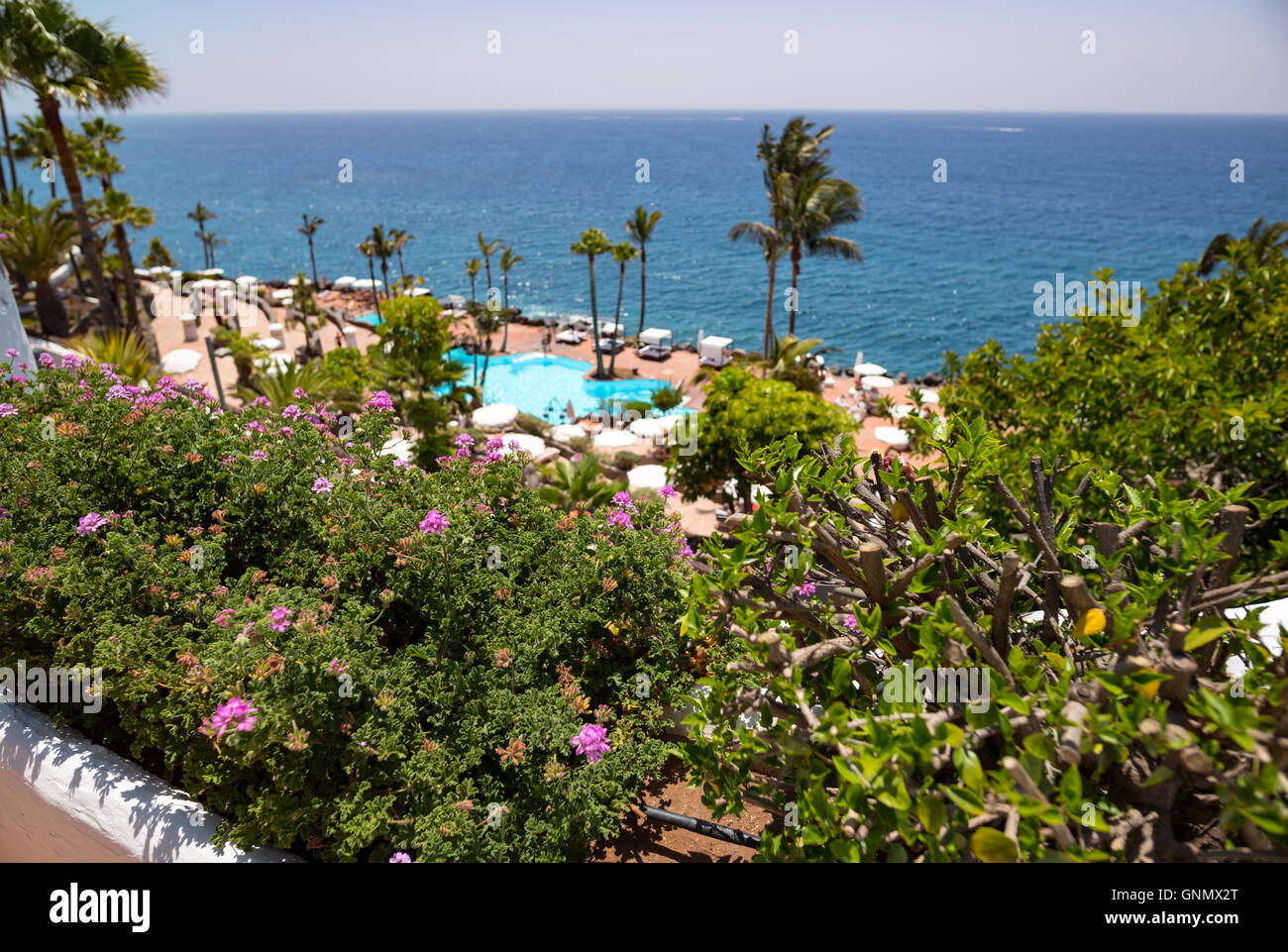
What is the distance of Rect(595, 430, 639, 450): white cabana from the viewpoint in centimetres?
2425

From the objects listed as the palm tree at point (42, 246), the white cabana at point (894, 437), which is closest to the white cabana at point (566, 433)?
the white cabana at point (894, 437)

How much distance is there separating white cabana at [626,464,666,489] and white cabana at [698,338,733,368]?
734 inches

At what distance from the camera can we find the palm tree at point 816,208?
30.9m

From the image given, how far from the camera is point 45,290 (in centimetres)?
2412

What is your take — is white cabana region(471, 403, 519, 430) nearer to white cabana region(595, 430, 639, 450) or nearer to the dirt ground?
white cabana region(595, 430, 639, 450)

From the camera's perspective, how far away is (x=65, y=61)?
16141 millimetres

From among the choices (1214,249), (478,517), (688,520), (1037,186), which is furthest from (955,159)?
(478,517)

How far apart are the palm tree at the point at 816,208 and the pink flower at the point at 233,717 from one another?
29.2 m

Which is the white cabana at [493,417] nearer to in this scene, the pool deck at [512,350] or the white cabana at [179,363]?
the pool deck at [512,350]

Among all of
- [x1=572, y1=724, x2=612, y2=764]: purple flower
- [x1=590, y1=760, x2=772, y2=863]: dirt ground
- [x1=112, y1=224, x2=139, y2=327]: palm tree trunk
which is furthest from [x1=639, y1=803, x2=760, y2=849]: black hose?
[x1=112, y1=224, x2=139, y2=327]: palm tree trunk

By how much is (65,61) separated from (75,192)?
4.01 metres

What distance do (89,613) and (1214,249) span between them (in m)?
39.9

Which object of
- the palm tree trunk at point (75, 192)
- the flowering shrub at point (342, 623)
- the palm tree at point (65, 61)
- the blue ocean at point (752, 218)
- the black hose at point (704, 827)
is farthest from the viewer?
the blue ocean at point (752, 218)

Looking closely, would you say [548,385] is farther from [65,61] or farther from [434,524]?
[434,524]
